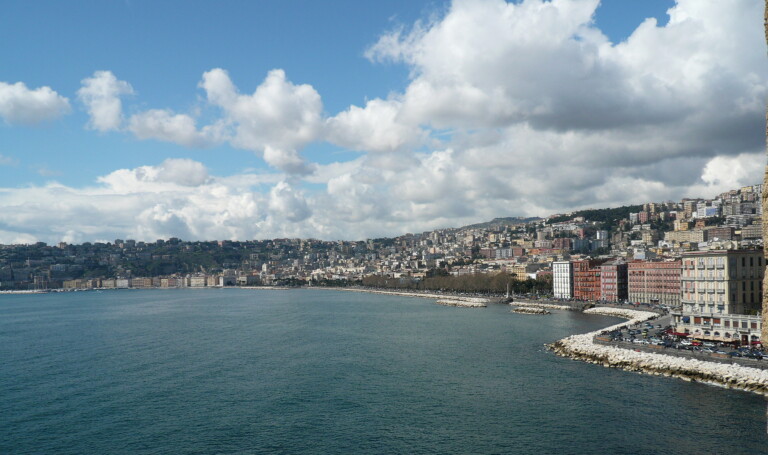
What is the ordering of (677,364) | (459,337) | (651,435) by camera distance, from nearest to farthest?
(651,435) → (677,364) → (459,337)

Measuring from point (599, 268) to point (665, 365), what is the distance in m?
39.3

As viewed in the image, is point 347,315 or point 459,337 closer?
point 459,337

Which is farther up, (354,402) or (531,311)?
(354,402)

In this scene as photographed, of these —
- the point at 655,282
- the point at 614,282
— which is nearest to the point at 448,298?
the point at 614,282

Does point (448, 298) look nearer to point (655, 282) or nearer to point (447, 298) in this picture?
point (447, 298)

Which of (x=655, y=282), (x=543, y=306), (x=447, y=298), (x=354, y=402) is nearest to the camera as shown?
(x=354, y=402)

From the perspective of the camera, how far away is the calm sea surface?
15.5 meters

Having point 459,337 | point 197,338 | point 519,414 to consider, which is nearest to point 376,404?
point 519,414

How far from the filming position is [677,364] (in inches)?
881

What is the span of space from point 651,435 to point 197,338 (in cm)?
2885

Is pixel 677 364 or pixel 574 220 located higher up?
pixel 574 220

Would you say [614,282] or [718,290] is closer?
[718,290]

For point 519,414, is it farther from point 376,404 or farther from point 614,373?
point 614,373

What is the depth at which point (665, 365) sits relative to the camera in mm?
22719
